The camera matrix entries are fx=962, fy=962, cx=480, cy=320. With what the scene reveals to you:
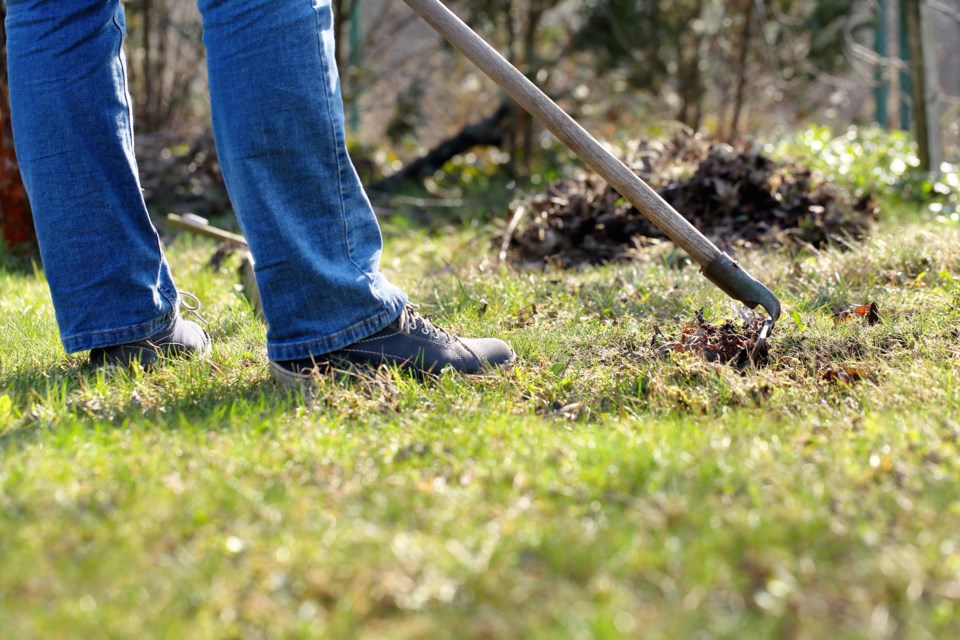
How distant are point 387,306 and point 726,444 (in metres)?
0.88

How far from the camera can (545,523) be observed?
1.55 meters

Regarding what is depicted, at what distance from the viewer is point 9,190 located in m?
4.30

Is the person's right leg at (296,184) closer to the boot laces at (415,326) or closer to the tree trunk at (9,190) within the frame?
the boot laces at (415,326)

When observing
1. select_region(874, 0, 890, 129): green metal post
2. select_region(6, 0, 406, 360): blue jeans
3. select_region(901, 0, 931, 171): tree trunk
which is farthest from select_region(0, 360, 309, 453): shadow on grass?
select_region(874, 0, 890, 129): green metal post

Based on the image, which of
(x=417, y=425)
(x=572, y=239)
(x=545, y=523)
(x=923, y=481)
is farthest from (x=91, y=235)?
(x=572, y=239)

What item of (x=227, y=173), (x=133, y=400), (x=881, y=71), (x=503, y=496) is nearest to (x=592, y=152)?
(x=227, y=173)

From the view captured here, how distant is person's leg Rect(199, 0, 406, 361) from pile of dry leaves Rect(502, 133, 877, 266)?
188cm

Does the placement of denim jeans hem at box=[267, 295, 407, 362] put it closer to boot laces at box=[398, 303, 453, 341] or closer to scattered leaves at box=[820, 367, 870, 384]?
boot laces at box=[398, 303, 453, 341]

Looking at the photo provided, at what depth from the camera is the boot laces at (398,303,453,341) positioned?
7.79ft

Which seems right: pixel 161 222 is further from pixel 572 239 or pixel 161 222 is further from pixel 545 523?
pixel 545 523

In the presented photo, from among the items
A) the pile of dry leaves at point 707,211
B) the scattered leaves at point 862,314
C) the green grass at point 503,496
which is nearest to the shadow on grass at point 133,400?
the green grass at point 503,496

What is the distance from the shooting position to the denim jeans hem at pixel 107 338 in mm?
2416

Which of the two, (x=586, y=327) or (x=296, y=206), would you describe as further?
(x=586, y=327)

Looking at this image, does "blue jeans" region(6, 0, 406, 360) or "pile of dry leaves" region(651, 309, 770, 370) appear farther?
"pile of dry leaves" region(651, 309, 770, 370)
